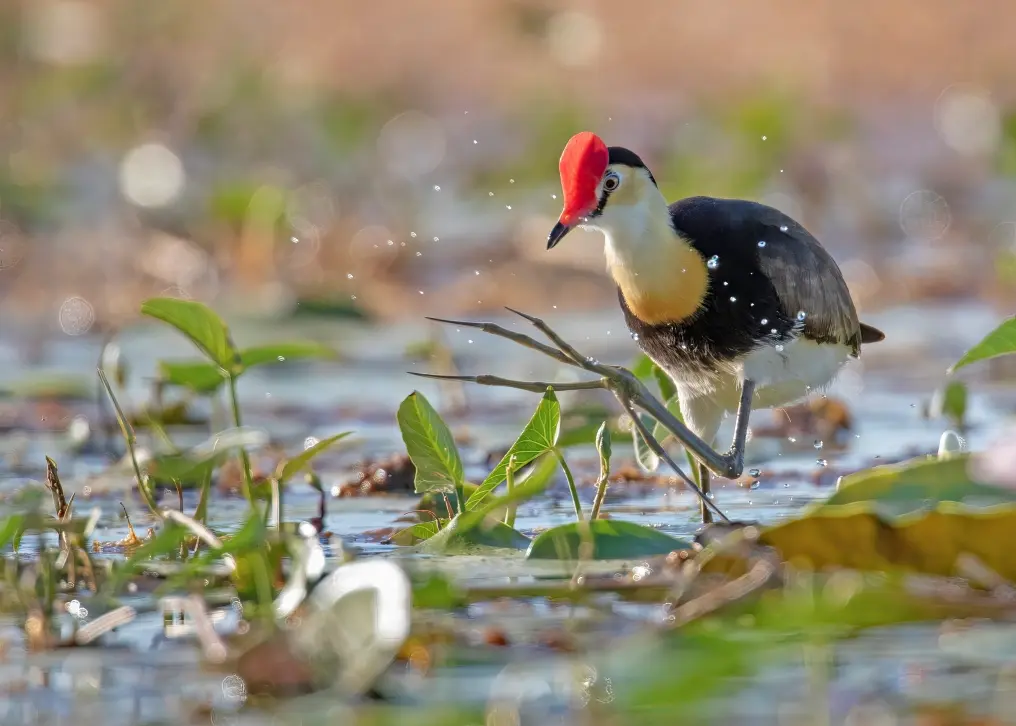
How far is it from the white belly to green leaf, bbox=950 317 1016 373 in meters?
1.24

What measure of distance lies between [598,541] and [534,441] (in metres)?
0.37

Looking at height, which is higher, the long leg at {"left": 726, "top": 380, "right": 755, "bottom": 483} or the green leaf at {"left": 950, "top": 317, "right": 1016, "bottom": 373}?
the green leaf at {"left": 950, "top": 317, "right": 1016, "bottom": 373}

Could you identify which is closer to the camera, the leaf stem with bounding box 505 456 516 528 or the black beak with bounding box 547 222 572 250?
the leaf stem with bounding box 505 456 516 528

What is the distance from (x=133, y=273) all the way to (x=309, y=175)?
2537 millimetres

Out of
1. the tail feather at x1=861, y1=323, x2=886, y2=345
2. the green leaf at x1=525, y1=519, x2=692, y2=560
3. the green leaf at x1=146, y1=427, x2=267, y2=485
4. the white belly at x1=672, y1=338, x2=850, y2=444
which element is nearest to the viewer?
the green leaf at x1=146, y1=427, x2=267, y2=485

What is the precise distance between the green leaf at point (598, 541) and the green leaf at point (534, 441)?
243 millimetres

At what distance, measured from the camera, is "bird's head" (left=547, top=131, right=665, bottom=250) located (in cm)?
450

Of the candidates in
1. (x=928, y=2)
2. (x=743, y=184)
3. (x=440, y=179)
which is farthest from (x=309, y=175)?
(x=928, y=2)

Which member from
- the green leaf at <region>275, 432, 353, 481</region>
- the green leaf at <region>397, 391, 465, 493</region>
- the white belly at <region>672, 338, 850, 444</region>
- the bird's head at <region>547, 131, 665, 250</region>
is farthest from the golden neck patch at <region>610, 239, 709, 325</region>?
the green leaf at <region>275, 432, 353, 481</region>

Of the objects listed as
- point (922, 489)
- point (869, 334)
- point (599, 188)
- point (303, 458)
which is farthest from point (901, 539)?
point (869, 334)

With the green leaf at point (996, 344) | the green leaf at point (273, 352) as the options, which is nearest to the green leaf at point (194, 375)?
the green leaf at point (273, 352)

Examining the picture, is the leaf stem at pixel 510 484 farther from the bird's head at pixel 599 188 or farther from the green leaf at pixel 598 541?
the bird's head at pixel 599 188

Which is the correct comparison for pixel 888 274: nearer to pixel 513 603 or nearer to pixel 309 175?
pixel 309 175

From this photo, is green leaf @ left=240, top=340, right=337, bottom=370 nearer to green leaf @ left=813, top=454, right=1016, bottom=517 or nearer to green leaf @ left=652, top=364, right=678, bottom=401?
green leaf @ left=813, top=454, right=1016, bottom=517
